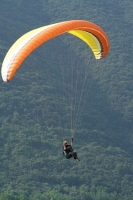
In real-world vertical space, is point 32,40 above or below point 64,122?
below

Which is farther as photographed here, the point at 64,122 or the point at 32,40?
the point at 64,122

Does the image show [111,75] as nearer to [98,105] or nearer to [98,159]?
[98,105]

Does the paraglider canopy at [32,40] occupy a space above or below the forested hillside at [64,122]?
below

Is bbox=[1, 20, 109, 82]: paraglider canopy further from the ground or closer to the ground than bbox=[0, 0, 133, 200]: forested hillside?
closer to the ground

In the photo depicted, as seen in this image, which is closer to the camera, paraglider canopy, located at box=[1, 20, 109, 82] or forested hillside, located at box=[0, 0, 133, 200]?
paraglider canopy, located at box=[1, 20, 109, 82]

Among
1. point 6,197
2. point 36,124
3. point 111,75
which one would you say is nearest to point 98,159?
point 36,124

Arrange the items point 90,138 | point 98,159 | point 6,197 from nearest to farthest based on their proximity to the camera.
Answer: point 6,197, point 98,159, point 90,138

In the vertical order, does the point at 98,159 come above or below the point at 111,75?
below

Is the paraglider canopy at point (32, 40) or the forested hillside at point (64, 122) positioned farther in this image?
the forested hillside at point (64, 122)
